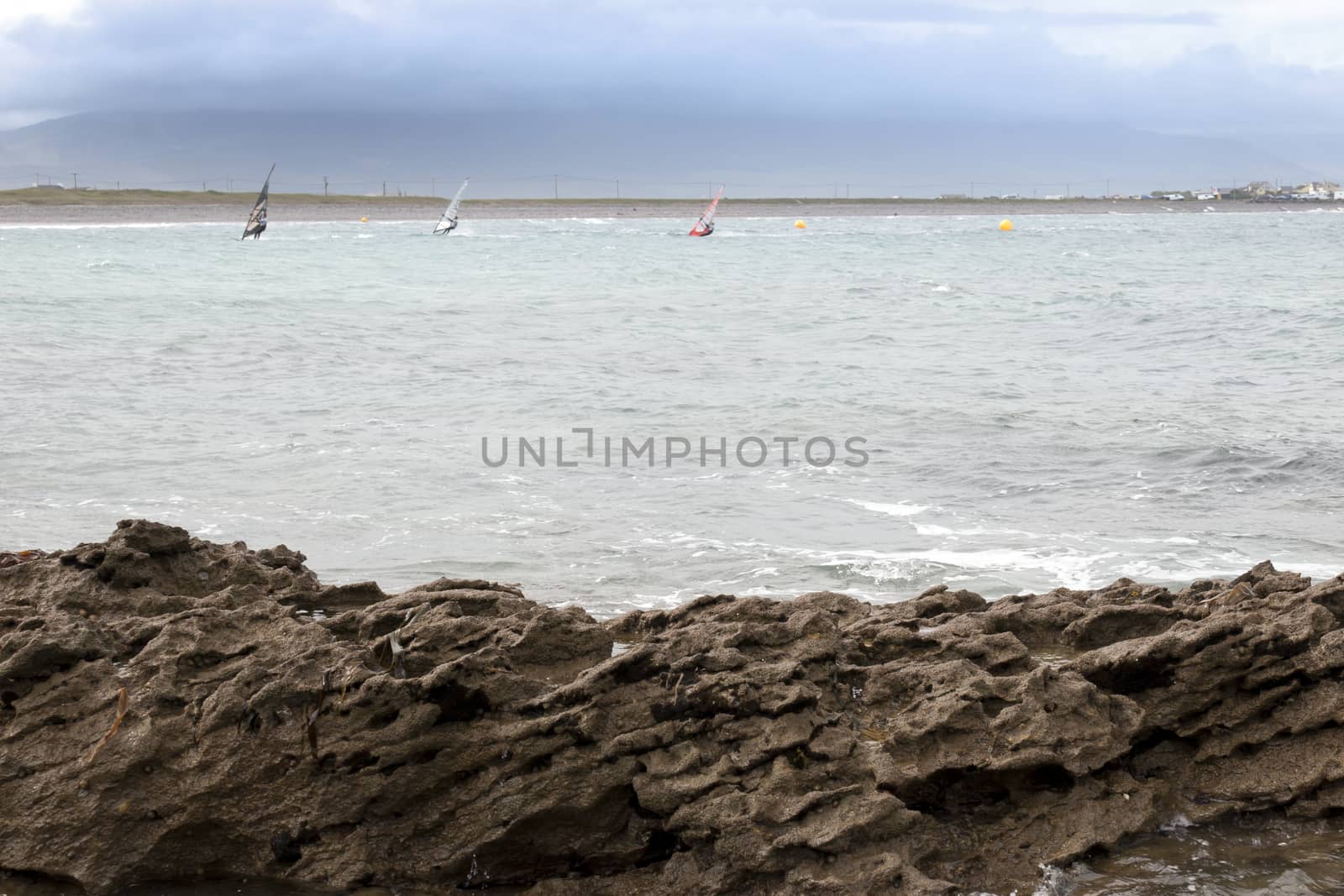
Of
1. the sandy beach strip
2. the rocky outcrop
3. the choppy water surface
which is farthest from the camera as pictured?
the sandy beach strip

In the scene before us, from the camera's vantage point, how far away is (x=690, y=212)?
13038 cm

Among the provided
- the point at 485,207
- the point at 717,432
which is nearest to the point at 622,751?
the point at 717,432

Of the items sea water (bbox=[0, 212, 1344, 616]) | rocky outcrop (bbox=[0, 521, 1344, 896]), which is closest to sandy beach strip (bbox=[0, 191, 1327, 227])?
sea water (bbox=[0, 212, 1344, 616])

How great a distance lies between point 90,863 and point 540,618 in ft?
6.06

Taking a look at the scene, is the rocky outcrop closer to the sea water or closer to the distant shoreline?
the sea water

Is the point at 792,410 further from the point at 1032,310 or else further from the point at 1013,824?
the point at 1032,310

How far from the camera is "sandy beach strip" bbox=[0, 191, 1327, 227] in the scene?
94.0 metres

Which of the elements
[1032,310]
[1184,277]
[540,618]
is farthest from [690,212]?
[540,618]

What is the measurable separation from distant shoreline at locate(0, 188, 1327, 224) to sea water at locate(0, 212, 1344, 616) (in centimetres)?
6835

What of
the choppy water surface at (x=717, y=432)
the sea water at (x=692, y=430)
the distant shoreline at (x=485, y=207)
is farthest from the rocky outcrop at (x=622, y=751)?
the distant shoreline at (x=485, y=207)

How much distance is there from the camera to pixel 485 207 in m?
132

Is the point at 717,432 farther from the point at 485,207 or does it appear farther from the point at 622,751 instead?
the point at 485,207

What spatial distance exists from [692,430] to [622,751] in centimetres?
999

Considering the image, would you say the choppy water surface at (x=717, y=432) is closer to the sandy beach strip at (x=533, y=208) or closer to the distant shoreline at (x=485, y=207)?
the sandy beach strip at (x=533, y=208)
